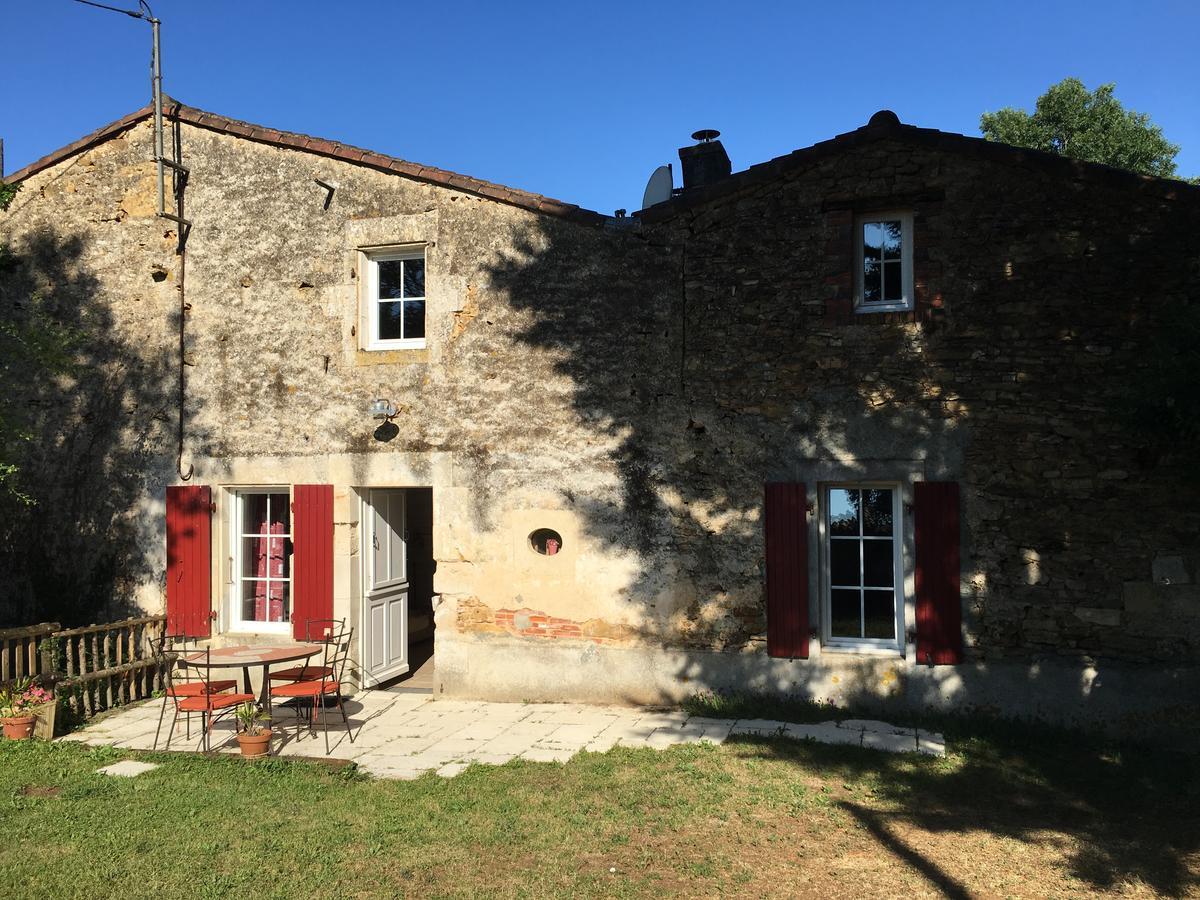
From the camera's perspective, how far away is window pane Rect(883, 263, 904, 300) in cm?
802

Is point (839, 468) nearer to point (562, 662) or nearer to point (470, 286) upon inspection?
point (562, 662)

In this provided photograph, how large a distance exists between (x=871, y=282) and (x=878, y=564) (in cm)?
255

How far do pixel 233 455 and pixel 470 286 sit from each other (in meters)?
3.13

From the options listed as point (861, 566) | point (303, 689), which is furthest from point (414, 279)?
point (861, 566)

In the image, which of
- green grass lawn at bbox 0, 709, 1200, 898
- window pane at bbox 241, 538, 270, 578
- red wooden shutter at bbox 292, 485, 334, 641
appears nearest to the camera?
green grass lawn at bbox 0, 709, 1200, 898

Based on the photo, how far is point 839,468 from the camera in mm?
7941

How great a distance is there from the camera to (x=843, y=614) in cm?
810

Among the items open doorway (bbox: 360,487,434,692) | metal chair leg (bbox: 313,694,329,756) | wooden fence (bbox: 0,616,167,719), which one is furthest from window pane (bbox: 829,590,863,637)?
wooden fence (bbox: 0,616,167,719)

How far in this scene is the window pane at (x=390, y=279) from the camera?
9375mm

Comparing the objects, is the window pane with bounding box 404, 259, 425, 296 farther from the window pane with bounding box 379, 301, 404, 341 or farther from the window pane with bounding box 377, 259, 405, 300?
the window pane with bounding box 379, 301, 404, 341

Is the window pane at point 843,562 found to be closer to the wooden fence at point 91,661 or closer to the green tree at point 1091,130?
the wooden fence at point 91,661

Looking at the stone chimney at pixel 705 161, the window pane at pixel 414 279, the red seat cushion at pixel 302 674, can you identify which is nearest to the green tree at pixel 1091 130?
the stone chimney at pixel 705 161

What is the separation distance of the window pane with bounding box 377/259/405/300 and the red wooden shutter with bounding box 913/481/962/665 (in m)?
5.54

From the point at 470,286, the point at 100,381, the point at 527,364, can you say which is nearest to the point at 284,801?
the point at 527,364
